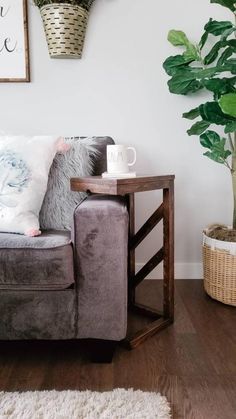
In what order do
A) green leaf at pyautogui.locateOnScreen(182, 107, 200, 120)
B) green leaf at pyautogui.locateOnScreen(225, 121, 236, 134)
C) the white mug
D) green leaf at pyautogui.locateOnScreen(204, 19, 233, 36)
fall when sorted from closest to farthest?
1. the white mug
2. green leaf at pyautogui.locateOnScreen(225, 121, 236, 134)
3. green leaf at pyautogui.locateOnScreen(204, 19, 233, 36)
4. green leaf at pyautogui.locateOnScreen(182, 107, 200, 120)

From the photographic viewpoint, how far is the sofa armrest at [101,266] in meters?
1.14

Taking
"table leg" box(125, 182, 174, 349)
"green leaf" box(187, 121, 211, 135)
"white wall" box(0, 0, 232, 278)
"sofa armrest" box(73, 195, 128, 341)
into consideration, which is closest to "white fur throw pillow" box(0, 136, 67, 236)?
"sofa armrest" box(73, 195, 128, 341)

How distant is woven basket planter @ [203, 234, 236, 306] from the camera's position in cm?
166

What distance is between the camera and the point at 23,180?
1.33 meters

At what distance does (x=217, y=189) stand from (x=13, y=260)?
133 cm

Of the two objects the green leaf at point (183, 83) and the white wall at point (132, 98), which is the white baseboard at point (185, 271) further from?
the green leaf at point (183, 83)

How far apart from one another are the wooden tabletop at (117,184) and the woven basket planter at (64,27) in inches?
33.8

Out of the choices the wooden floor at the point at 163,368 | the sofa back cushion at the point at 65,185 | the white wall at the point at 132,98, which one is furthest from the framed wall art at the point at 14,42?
the wooden floor at the point at 163,368

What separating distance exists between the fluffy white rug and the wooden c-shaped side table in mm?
298

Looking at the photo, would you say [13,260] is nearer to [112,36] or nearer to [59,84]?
[59,84]

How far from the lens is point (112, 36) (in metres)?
1.91

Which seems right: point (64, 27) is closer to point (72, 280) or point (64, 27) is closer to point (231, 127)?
point (231, 127)

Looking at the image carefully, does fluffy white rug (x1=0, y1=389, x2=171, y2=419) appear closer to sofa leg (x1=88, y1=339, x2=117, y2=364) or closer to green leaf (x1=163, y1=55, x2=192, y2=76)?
sofa leg (x1=88, y1=339, x2=117, y2=364)

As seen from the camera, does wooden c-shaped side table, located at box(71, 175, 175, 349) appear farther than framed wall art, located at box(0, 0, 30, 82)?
No
